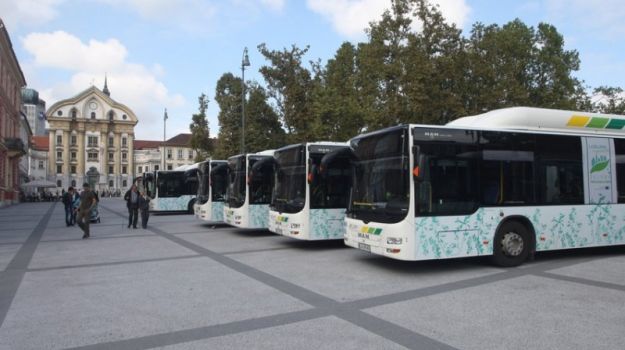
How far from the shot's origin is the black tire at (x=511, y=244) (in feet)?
32.6

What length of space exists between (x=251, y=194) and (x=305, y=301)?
9.32 metres

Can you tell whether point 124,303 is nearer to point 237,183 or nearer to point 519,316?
point 519,316

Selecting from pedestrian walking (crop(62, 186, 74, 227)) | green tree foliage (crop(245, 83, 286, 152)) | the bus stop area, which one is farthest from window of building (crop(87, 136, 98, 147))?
the bus stop area

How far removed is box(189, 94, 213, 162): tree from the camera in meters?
48.4

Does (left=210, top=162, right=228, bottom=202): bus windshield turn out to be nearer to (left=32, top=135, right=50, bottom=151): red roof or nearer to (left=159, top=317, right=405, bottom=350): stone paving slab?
(left=159, top=317, right=405, bottom=350): stone paving slab

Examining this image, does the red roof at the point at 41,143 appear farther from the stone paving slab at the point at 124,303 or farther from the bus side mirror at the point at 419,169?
the bus side mirror at the point at 419,169

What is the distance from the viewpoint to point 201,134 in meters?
48.4

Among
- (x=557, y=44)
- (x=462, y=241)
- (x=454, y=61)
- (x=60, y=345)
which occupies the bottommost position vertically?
(x=60, y=345)

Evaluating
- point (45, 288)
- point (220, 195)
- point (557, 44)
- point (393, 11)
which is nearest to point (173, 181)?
point (220, 195)

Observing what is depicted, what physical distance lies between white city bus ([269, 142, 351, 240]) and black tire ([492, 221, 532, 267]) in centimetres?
438

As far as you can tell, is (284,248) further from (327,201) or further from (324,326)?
(324,326)

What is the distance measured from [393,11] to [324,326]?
21161 mm

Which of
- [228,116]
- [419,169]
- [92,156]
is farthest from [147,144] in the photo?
[419,169]

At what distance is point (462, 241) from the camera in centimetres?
945
